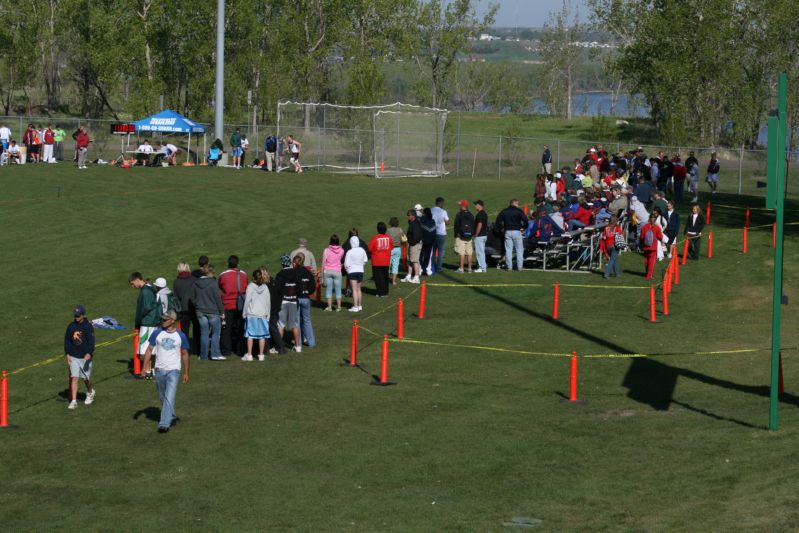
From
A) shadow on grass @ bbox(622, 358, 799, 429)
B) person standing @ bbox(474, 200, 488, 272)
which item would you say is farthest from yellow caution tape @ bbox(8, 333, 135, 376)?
shadow on grass @ bbox(622, 358, 799, 429)

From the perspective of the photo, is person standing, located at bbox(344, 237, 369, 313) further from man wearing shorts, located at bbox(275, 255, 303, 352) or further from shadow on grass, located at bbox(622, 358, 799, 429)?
shadow on grass, located at bbox(622, 358, 799, 429)

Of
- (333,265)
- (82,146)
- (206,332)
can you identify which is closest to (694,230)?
(333,265)

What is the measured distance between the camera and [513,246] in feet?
111

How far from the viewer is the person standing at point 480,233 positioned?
32250 millimetres

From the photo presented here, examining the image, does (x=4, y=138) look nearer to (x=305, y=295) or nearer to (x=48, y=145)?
(x=48, y=145)

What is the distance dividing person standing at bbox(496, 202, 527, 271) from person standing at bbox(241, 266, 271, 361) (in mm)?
10648

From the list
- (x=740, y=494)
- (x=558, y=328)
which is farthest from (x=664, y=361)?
(x=740, y=494)

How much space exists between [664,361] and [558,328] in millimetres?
3720

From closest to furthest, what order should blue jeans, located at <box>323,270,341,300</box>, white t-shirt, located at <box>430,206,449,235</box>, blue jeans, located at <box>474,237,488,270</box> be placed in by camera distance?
blue jeans, located at <box>323,270,341,300</box> → white t-shirt, located at <box>430,206,449,235</box> → blue jeans, located at <box>474,237,488,270</box>

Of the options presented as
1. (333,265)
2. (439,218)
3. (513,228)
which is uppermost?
(439,218)

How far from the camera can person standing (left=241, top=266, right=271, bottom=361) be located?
75.5ft

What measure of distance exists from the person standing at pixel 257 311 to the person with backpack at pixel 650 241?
12227 mm

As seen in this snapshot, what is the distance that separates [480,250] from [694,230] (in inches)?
257

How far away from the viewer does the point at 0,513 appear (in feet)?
49.4
